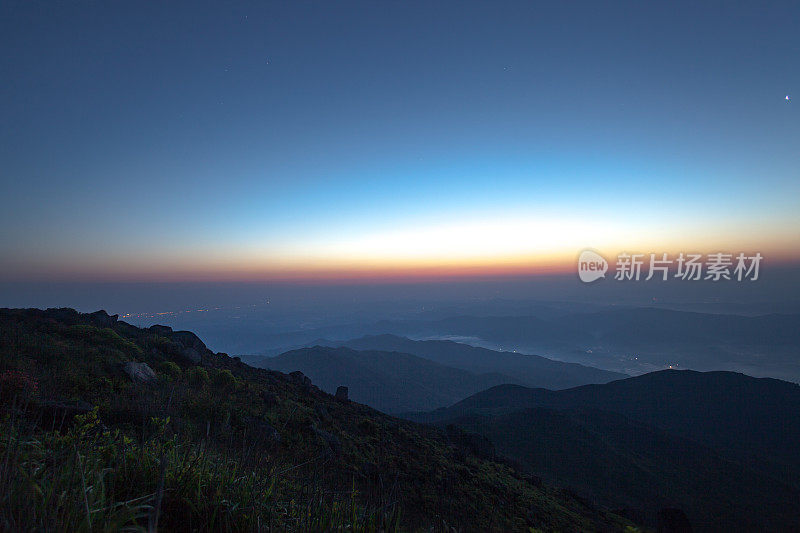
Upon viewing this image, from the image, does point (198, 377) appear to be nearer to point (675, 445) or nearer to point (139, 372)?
point (139, 372)

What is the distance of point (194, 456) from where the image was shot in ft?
13.8

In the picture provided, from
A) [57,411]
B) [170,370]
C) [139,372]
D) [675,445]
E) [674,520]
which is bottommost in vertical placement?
[675,445]

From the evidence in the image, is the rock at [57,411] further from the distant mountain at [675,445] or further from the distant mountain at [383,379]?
the distant mountain at [383,379]

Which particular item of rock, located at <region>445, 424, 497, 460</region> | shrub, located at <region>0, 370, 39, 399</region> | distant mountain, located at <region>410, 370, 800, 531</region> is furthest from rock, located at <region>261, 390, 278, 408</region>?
distant mountain, located at <region>410, 370, 800, 531</region>

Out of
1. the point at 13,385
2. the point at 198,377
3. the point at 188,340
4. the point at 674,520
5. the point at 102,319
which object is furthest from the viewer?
the point at 674,520

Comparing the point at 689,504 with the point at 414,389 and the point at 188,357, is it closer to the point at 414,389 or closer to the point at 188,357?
the point at 188,357

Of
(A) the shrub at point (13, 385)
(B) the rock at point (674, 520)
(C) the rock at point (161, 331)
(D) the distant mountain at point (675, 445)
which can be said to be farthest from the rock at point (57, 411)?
(D) the distant mountain at point (675, 445)

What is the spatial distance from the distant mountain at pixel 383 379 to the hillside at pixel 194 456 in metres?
119

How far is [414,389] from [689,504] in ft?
412

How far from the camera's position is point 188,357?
18016 millimetres

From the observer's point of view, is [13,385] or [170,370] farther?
[170,370]

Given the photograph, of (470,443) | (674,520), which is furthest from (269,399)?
(674,520)

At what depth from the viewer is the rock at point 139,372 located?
485 inches

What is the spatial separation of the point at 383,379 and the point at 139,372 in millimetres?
165605
